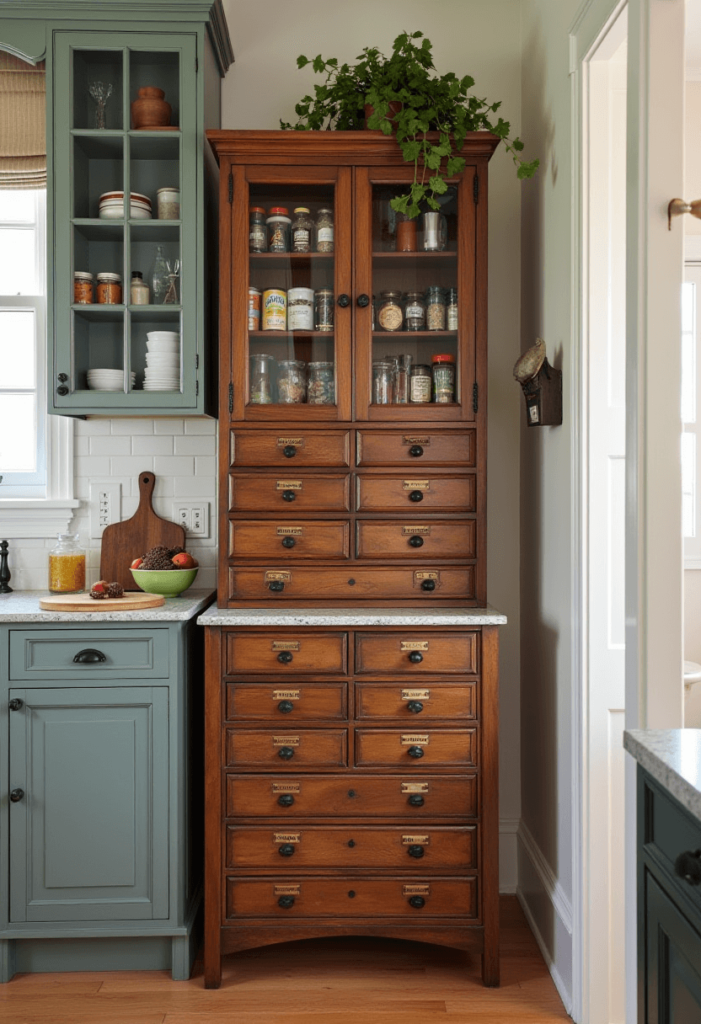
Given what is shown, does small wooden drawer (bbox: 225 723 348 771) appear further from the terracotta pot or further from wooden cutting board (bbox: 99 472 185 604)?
the terracotta pot

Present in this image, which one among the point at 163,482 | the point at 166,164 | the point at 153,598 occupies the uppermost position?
the point at 166,164

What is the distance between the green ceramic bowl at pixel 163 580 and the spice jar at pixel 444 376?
1.01m

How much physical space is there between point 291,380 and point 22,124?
4.46 ft

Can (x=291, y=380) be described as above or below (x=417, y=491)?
above

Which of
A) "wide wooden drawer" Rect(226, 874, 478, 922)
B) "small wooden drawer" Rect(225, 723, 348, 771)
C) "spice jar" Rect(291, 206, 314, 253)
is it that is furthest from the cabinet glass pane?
"wide wooden drawer" Rect(226, 874, 478, 922)

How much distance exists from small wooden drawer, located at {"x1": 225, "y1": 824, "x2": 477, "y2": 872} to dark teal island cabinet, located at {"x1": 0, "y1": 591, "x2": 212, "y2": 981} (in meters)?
0.21

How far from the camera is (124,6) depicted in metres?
2.51

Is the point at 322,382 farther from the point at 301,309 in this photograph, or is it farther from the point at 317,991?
the point at 317,991

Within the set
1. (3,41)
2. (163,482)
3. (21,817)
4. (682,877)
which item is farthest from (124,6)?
(682,877)

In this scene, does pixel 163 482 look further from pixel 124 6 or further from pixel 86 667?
pixel 124 6

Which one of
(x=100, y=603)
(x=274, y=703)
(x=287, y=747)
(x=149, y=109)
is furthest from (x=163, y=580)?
(x=149, y=109)

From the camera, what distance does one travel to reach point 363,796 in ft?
7.64

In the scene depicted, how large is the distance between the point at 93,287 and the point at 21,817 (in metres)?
1.65

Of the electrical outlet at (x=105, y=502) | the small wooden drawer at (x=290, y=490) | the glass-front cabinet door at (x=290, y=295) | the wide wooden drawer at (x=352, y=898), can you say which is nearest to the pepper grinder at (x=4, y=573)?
the electrical outlet at (x=105, y=502)
